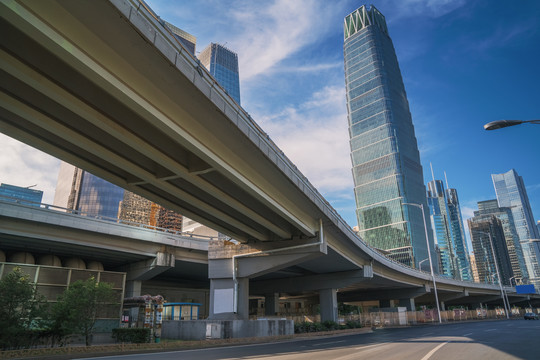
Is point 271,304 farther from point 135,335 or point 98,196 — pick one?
point 98,196

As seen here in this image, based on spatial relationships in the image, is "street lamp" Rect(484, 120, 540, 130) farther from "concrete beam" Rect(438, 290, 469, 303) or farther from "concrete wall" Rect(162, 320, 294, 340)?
"concrete beam" Rect(438, 290, 469, 303)

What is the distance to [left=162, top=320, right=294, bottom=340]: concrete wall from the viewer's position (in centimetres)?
2431

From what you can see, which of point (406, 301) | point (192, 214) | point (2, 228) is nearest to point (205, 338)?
point (192, 214)

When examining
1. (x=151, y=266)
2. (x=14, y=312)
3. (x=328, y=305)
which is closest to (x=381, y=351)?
(x=14, y=312)

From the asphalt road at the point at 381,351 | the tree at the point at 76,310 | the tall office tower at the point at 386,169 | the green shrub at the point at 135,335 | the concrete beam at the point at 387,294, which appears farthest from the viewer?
the tall office tower at the point at 386,169

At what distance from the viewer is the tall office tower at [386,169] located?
163 m

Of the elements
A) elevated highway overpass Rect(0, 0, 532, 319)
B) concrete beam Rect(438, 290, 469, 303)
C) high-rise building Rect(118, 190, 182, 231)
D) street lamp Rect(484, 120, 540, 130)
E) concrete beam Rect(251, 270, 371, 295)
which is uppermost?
high-rise building Rect(118, 190, 182, 231)

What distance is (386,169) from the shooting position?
173750 millimetres

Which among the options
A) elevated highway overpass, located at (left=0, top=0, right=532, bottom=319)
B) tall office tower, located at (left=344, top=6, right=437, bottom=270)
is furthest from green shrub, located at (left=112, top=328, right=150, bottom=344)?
tall office tower, located at (left=344, top=6, right=437, bottom=270)

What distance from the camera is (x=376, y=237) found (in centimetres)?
17262

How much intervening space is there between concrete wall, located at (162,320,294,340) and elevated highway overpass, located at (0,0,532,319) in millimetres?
5623

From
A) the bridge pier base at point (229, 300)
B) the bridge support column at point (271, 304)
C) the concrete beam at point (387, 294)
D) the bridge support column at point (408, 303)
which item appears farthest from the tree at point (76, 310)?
the bridge support column at point (408, 303)

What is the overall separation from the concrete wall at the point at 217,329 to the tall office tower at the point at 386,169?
146740 mm

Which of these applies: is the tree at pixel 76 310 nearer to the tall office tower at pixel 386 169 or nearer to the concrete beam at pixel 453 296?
the concrete beam at pixel 453 296
